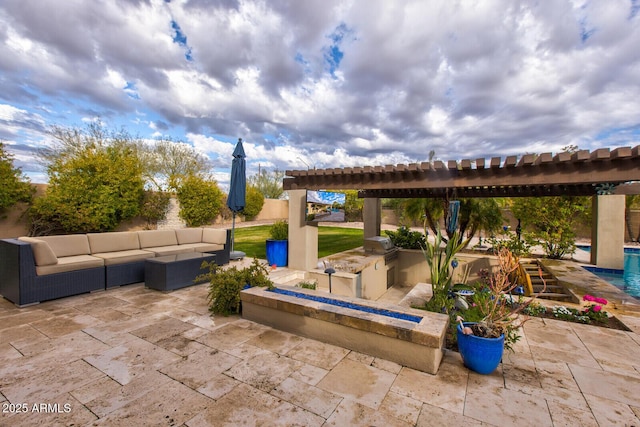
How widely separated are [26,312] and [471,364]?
5613 mm

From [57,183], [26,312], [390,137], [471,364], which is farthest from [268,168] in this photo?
[471,364]

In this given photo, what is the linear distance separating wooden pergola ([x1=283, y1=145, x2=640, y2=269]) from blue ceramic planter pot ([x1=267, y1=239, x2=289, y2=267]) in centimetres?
41

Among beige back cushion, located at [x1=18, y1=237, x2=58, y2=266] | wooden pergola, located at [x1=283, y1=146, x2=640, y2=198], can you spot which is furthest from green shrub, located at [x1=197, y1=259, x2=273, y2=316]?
wooden pergola, located at [x1=283, y1=146, x2=640, y2=198]

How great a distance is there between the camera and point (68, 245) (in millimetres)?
4980

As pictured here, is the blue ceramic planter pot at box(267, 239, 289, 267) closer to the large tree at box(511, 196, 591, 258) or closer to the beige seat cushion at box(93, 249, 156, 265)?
the beige seat cushion at box(93, 249, 156, 265)

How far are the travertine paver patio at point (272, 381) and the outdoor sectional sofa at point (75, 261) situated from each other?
740mm

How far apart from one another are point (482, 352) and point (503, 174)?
352cm

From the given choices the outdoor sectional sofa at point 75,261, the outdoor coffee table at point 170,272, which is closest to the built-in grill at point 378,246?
the outdoor sectional sofa at point 75,261

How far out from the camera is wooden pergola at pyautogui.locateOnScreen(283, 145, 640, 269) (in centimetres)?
403

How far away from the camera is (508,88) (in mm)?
10641

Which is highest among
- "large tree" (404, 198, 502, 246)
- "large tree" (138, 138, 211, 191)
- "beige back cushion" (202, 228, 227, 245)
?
"large tree" (138, 138, 211, 191)

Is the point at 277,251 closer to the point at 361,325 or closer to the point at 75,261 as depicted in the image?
the point at 75,261

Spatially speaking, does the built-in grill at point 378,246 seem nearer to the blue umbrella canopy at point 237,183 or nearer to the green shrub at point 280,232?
the green shrub at point 280,232

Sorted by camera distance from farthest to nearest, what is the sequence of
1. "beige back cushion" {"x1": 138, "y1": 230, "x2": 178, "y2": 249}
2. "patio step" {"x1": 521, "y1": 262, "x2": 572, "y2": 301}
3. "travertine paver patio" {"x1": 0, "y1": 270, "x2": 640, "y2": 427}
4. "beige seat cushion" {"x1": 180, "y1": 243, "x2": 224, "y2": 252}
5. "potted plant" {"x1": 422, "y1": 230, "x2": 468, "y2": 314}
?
"beige seat cushion" {"x1": 180, "y1": 243, "x2": 224, "y2": 252} < "beige back cushion" {"x1": 138, "y1": 230, "x2": 178, "y2": 249} < "patio step" {"x1": 521, "y1": 262, "x2": 572, "y2": 301} < "potted plant" {"x1": 422, "y1": 230, "x2": 468, "y2": 314} < "travertine paver patio" {"x1": 0, "y1": 270, "x2": 640, "y2": 427}
